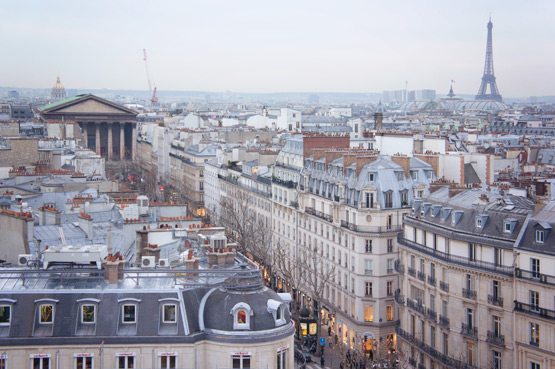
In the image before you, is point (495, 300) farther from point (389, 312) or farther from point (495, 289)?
point (389, 312)

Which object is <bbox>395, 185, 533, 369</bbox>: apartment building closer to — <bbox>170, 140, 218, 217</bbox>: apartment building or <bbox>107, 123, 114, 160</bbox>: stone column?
<bbox>170, 140, 218, 217</bbox>: apartment building

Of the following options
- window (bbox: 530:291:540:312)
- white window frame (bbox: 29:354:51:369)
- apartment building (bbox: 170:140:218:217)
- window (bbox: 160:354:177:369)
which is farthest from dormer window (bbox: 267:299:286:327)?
apartment building (bbox: 170:140:218:217)

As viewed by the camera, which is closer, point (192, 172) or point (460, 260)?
point (460, 260)

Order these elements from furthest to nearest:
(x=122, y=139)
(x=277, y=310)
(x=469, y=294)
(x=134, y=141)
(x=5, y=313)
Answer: (x=134, y=141) → (x=122, y=139) → (x=469, y=294) → (x=277, y=310) → (x=5, y=313)

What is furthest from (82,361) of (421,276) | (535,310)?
(421,276)

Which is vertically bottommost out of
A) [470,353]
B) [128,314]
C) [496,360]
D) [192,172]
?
[470,353]

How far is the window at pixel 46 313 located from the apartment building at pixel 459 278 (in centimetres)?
Result: 2427

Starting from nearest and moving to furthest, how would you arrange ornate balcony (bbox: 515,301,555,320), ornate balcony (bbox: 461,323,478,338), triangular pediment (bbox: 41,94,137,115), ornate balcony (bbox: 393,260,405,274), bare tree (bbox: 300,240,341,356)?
ornate balcony (bbox: 515,301,555,320), ornate balcony (bbox: 461,323,478,338), ornate balcony (bbox: 393,260,405,274), bare tree (bbox: 300,240,341,356), triangular pediment (bbox: 41,94,137,115)

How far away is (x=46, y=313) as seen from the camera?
92.6 feet

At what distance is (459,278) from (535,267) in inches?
237

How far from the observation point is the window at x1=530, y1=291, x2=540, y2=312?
132 feet

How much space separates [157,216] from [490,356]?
2220cm

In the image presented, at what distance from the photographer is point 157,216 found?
52.0m

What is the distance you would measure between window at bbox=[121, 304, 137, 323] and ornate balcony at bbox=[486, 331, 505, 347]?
868 inches
